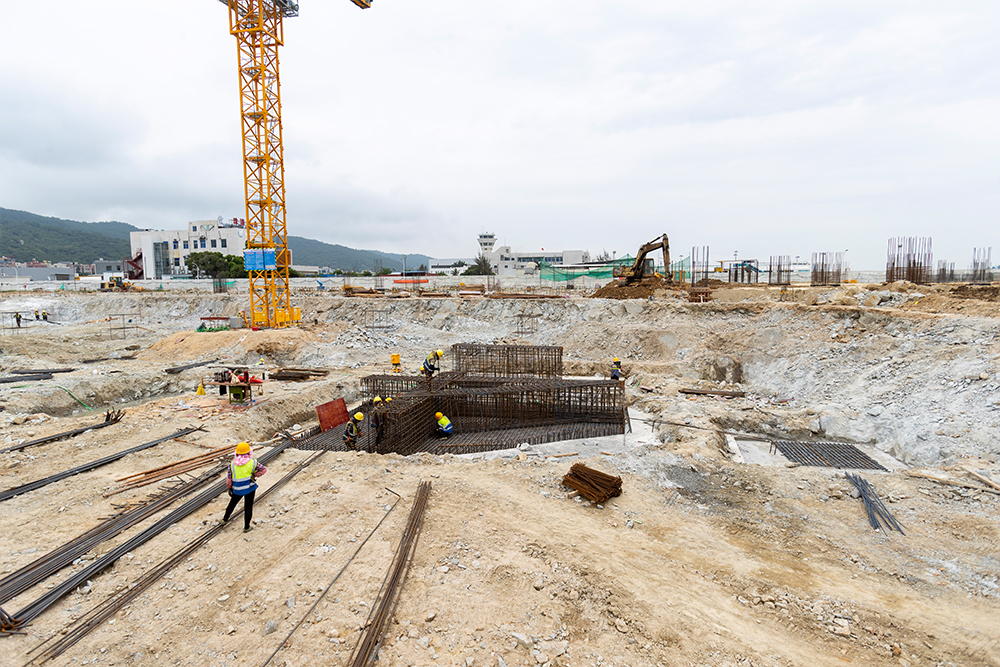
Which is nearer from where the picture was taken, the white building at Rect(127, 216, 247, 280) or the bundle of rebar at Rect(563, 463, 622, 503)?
the bundle of rebar at Rect(563, 463, 622, 503)

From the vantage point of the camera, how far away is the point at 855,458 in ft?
35.1

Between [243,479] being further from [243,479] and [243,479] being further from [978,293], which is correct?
[978,293]

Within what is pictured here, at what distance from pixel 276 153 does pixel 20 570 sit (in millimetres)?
24758

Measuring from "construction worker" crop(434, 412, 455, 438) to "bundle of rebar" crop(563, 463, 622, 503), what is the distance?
4.86 metres

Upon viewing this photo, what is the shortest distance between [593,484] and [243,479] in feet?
18.1

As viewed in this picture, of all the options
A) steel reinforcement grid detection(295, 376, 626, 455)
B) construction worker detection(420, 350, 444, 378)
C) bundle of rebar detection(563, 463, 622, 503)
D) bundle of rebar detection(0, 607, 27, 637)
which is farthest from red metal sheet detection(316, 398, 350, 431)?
bundle of rebar detection(0, 607, 27, 637)

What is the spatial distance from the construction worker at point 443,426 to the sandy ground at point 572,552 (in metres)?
2.46

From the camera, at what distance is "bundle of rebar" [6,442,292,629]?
507 cm

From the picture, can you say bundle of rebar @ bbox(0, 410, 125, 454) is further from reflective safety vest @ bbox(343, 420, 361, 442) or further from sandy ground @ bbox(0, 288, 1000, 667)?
reflective safety vest @ bbox(343, 420, 361, 442)

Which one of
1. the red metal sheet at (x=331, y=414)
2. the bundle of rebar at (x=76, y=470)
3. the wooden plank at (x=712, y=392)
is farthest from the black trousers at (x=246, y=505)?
the wooden plank at (x=712, y=392)

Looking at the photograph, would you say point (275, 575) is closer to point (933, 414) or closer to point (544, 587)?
point (544, 587)

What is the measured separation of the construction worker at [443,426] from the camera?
1250cm

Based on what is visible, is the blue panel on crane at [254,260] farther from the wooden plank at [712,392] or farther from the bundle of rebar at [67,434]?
the wooden plank at [712,392]

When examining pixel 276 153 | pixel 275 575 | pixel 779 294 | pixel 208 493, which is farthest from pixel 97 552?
pixel 779 294
